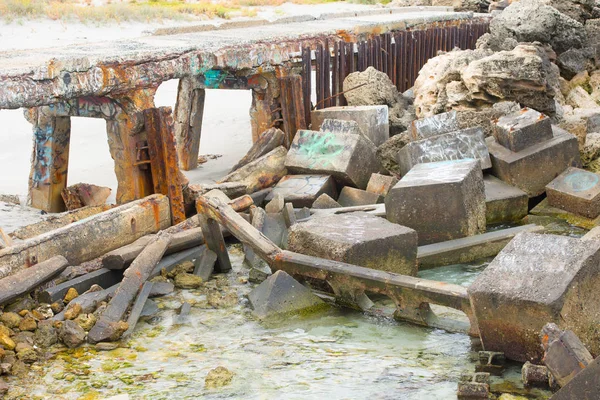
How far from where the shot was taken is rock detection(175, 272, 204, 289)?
7.36 meters

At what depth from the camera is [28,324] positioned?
20.3 ft

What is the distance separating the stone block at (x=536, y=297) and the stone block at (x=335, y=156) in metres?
4.24

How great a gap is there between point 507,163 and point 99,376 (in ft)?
17.4

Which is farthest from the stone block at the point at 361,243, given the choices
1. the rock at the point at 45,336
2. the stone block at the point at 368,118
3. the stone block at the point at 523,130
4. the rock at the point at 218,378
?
the stone block at the point at 368,118

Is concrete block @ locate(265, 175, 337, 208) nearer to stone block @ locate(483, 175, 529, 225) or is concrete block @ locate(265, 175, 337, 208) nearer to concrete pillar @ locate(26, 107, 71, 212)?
stone block @ locate(483, 175, 529, 225)

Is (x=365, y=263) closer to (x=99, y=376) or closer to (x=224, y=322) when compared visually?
(x=224, y=322)

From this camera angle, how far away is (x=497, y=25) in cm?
1265

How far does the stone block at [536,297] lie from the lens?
5.03 m

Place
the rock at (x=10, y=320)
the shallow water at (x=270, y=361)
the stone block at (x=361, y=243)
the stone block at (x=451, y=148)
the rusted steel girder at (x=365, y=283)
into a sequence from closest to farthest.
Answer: the shallow water at (x=270, y=361) → the rusted steel girder at (x=365, y=283) → the rock at (x=10, y=320) → the stone block at (x=361, y=243) → the stone block at (x=451, y=148)

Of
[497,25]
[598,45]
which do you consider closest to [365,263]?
[497,25]

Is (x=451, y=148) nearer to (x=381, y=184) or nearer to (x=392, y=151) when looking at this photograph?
(x=381, y=184)


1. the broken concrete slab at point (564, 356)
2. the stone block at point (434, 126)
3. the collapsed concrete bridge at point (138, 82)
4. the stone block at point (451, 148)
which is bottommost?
the broken concrete slab at point (564, 356)

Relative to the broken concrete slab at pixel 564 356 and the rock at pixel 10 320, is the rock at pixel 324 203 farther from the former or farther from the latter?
the broken concrete slab at pixel 564 356

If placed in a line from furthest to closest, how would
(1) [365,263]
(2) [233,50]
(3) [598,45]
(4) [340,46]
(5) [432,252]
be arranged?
1. (3) [598,45]
2. (4) [340,46]
3. (2) [233,50]
4. (5) [432,252]
5. (1) [365,263]
